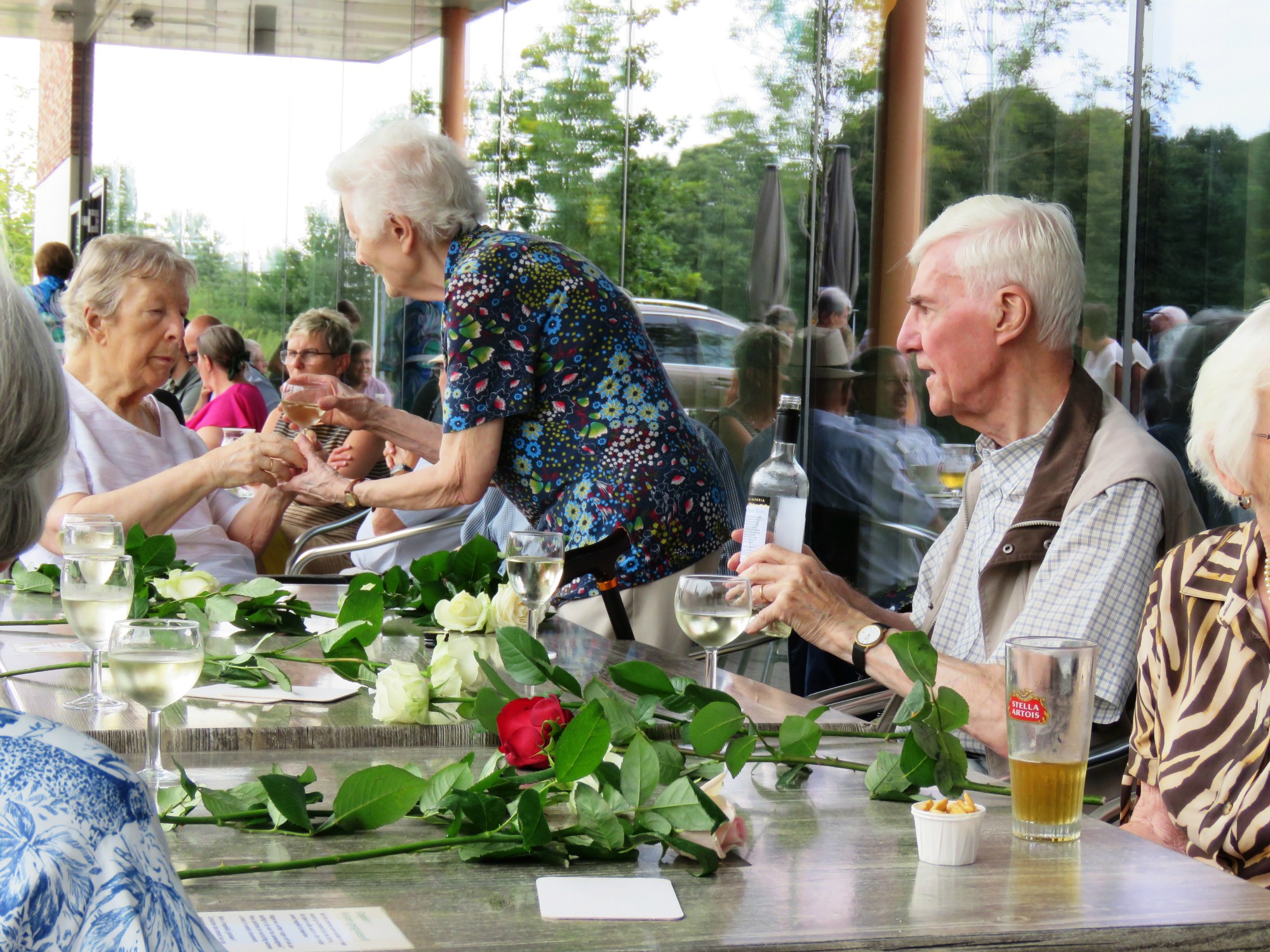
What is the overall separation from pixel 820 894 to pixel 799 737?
25 centimetres

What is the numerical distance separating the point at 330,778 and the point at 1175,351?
2.55 meters

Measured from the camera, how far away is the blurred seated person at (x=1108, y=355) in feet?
11.0

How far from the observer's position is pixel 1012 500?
223 centimetres

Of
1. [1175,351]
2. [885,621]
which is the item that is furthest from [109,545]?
[1175,351]

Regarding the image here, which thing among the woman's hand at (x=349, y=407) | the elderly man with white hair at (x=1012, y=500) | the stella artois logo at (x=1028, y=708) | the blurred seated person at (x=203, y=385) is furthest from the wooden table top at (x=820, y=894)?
the blurred seated person at (x=203, y=385)

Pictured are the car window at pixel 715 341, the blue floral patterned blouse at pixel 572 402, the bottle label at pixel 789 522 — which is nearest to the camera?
the bottle label at pixel 789 522

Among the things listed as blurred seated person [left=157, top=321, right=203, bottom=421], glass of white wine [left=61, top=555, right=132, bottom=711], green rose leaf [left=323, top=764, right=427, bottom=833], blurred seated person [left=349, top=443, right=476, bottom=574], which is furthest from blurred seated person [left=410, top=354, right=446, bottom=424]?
green rose leaf [left=323, top=764, right=427, bottom=833]

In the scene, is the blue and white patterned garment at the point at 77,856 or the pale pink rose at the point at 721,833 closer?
the blue and white patterned garment at the point at 77,856

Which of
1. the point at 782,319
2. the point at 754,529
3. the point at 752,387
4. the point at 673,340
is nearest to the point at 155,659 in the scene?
the point at 754,529

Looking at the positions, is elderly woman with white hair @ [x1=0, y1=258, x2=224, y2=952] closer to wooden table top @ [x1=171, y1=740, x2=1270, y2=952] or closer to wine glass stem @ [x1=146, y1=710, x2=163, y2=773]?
wooden table top @ [x1=171, y1=740, x2=1270, y2=952]

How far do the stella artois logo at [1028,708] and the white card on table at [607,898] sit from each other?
1.27 feet

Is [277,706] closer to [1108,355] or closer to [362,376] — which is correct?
[1108,355]

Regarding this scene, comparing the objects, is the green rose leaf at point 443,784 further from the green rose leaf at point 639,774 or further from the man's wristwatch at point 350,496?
the man's wristwatch at point 350,496

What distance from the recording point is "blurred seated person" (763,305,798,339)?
5.32 meters
